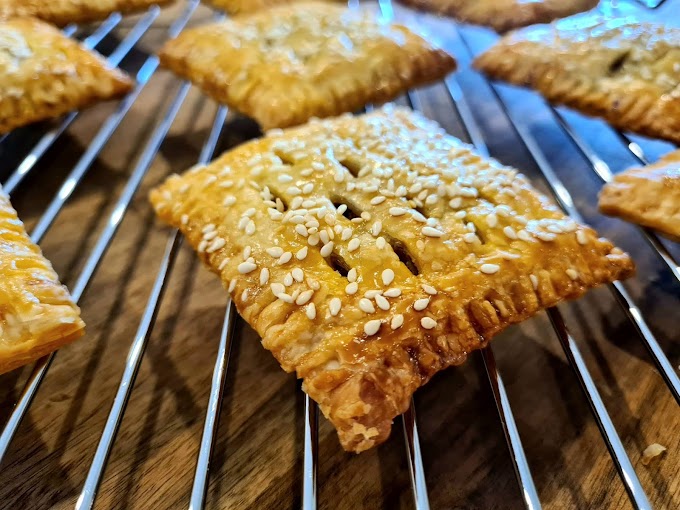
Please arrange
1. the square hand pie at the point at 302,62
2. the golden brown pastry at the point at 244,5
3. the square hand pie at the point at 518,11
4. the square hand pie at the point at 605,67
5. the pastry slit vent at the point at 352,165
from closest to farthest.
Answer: the pastry slit vent at the point at 352,165 → the square hand pie at the point at 605,67 → the square hand pie at the point at 302,62 → the square hand pie at the point at 518,11 → the golden brown pastry at the point at 244,5

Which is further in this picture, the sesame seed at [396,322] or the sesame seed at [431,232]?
the sesame seed at [431,232]

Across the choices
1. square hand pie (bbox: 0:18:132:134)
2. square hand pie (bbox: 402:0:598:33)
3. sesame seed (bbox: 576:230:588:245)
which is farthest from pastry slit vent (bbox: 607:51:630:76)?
square hand pie (bbox: 0:18:132:134)

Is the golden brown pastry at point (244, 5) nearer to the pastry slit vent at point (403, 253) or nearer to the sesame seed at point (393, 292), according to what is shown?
the pastry slit vent at point (403, 253)

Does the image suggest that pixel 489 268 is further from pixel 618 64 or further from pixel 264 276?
pixel 618 64

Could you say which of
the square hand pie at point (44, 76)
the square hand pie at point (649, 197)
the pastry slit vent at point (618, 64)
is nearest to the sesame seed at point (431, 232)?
the square hand pie at point (649, 197)

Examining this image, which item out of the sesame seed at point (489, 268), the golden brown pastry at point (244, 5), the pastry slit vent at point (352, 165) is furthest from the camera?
the golden brown pastry at point (244, 5)

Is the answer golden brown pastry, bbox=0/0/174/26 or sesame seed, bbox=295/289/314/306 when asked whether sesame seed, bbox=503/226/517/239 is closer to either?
sesame seed, bbox=295/289/314/306
